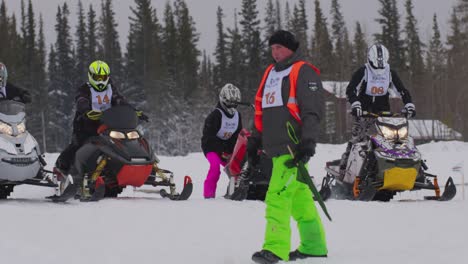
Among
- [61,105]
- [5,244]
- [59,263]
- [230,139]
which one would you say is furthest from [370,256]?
[61,105]

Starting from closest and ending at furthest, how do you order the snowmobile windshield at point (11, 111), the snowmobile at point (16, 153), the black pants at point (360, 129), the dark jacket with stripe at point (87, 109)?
the snowmobile at point (16, 153) → the snowmobile windshield at point (11, 111) → the dark jacket with stripe at point (87, 109) → the black pants at point (360, 129)

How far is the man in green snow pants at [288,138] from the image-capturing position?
16.4ft

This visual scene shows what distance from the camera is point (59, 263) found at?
4.80m

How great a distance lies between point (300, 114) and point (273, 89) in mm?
299

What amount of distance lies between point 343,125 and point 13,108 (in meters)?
51.5

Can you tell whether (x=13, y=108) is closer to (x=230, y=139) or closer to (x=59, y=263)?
(x=230, y=139)

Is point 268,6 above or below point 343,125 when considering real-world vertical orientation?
above

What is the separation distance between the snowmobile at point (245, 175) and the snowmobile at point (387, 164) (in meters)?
0.89

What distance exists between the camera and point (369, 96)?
10.2 meters

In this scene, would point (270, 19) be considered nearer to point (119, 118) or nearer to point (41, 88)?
point (41, 88)

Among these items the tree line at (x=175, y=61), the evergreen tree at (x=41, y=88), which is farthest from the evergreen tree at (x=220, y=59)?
the evergreen tree at (x=41, y=88)

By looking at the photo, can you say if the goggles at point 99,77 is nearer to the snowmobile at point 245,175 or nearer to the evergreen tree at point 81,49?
the snowmobile at point 245,175

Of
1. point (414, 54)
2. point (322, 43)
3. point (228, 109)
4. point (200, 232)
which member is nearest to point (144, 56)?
point (322, 43)

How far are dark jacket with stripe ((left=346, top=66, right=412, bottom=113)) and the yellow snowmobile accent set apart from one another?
1.28 m
